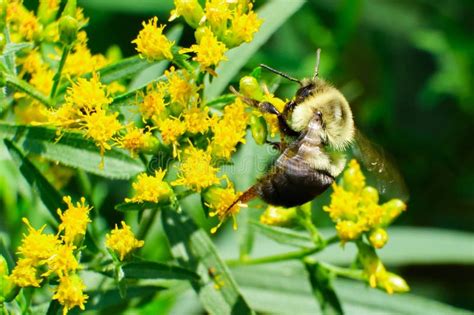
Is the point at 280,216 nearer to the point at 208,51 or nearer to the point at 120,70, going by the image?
the point at 208,51

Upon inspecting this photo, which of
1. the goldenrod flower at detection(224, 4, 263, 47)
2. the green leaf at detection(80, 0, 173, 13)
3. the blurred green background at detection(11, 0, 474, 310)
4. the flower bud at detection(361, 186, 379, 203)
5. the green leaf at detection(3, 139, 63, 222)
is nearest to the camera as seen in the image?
the green leaf at detection(3, 139, 63, 222)

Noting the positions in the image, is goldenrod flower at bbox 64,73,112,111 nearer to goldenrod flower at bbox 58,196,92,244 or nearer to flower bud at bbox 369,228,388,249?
goldenrod flower at bbox 58,196,92,244

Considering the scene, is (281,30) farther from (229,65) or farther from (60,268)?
(60,268)

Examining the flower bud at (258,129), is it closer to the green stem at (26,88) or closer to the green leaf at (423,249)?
the green stem at (26,88)

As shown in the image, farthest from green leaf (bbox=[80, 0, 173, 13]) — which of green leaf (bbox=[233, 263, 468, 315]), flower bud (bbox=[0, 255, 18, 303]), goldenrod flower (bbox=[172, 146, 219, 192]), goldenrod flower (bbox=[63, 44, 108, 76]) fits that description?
flower bud (bbox=[0, 255, 18, 303])

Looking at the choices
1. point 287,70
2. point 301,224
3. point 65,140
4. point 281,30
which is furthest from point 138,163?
point 281,30

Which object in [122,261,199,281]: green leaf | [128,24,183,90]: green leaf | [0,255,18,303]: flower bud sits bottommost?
[122,261,199,281]: green leaf
